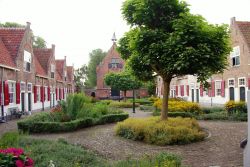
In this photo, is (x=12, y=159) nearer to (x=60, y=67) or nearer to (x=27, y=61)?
(x=27, y=61)

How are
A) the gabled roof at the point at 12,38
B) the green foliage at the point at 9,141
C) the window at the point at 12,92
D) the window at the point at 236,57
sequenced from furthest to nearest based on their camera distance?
the window at the point at 236,57, the gabled roof at the point at 12,38, the window at the point at 12,92, the green foliage at the point at 9,141

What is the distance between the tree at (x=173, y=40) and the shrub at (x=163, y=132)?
3.72ft

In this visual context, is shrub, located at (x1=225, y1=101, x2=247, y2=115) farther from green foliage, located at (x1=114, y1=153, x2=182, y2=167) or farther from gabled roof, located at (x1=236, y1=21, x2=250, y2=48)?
green foliage, located at (x1=114, y1=153, x2=182, y2=167)

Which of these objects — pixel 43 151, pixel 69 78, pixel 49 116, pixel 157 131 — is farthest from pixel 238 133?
pixel 69 78

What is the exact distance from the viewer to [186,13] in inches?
447

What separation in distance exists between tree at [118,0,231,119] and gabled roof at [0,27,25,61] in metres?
14.8

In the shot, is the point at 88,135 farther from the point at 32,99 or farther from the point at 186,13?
the point at 32,99

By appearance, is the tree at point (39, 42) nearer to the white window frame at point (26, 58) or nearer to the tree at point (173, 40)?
the white window frame at point (26, 58)

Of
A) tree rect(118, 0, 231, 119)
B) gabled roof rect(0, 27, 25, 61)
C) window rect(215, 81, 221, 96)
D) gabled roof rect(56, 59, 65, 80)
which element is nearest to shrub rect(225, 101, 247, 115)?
tree rect(118, 0, 231, 119)

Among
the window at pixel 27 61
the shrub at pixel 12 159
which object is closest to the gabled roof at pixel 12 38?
the window at pixel 27 61

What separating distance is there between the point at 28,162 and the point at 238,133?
31.0 feet

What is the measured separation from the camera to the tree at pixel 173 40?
10719 mm

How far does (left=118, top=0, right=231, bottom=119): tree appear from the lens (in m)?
10.7

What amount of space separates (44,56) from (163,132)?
1152 inches
